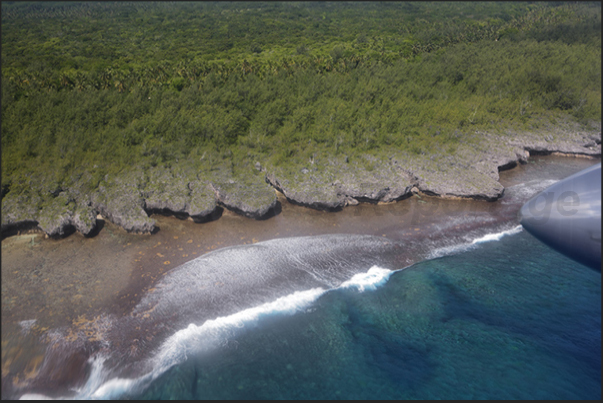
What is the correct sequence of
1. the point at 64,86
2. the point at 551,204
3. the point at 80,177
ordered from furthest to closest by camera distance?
the point at 64,86
the point at 80,177
the point at 551,204

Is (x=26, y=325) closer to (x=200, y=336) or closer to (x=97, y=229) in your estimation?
(x=97, y=229)

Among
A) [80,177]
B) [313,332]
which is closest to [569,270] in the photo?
[313,332]

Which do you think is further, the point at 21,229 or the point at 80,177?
the point at 80,177

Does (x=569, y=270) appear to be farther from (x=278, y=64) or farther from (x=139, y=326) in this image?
(x=278, y=64)

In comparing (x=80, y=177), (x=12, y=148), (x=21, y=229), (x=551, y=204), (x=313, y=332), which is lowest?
(x=313, y=332)

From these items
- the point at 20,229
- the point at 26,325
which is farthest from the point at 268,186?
the point at 26,325

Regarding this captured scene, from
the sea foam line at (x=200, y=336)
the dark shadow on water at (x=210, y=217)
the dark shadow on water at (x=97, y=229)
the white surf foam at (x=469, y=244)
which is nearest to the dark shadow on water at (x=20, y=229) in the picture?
the dark shadow on water at (x=97, y=229)
